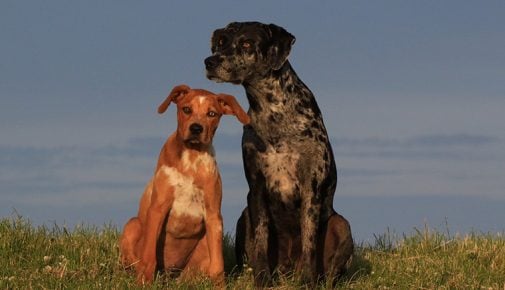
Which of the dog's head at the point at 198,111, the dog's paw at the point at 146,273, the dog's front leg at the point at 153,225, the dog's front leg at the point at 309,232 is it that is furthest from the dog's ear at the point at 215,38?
the dog's paw at the point at 146,273

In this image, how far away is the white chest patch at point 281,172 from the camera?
408 inches

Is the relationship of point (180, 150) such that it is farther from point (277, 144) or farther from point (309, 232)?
point (309, 232)

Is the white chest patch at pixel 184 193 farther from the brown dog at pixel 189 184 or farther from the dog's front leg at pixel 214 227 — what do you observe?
the dog's front leg at pixel 214 227

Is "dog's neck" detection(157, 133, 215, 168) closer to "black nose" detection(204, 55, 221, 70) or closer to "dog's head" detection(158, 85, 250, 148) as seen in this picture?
"dog's head" detection(158, 85, 250, 148)

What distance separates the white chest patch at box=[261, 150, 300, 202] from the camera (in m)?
10.4

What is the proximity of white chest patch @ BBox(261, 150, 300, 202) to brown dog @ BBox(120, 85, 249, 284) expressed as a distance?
2.66 ft

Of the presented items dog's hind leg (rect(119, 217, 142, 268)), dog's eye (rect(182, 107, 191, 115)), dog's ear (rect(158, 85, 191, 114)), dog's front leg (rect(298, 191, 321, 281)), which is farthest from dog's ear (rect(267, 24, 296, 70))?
dog's hind leg (rect(119, 217, 142, 268))

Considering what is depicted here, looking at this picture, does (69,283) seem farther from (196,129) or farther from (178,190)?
(196,129)

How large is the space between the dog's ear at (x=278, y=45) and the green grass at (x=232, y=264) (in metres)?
2.41

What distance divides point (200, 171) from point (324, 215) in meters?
1.87

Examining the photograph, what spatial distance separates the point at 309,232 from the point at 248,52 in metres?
2.11

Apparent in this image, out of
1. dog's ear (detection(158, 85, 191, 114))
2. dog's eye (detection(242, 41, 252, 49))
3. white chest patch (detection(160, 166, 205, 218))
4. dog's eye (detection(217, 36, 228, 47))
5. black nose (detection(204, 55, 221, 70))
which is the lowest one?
white chest patch (detection(160, 166, 205, 218))

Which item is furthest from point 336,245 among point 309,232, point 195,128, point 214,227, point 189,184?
point 195,128

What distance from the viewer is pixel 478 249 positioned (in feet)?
43.3
